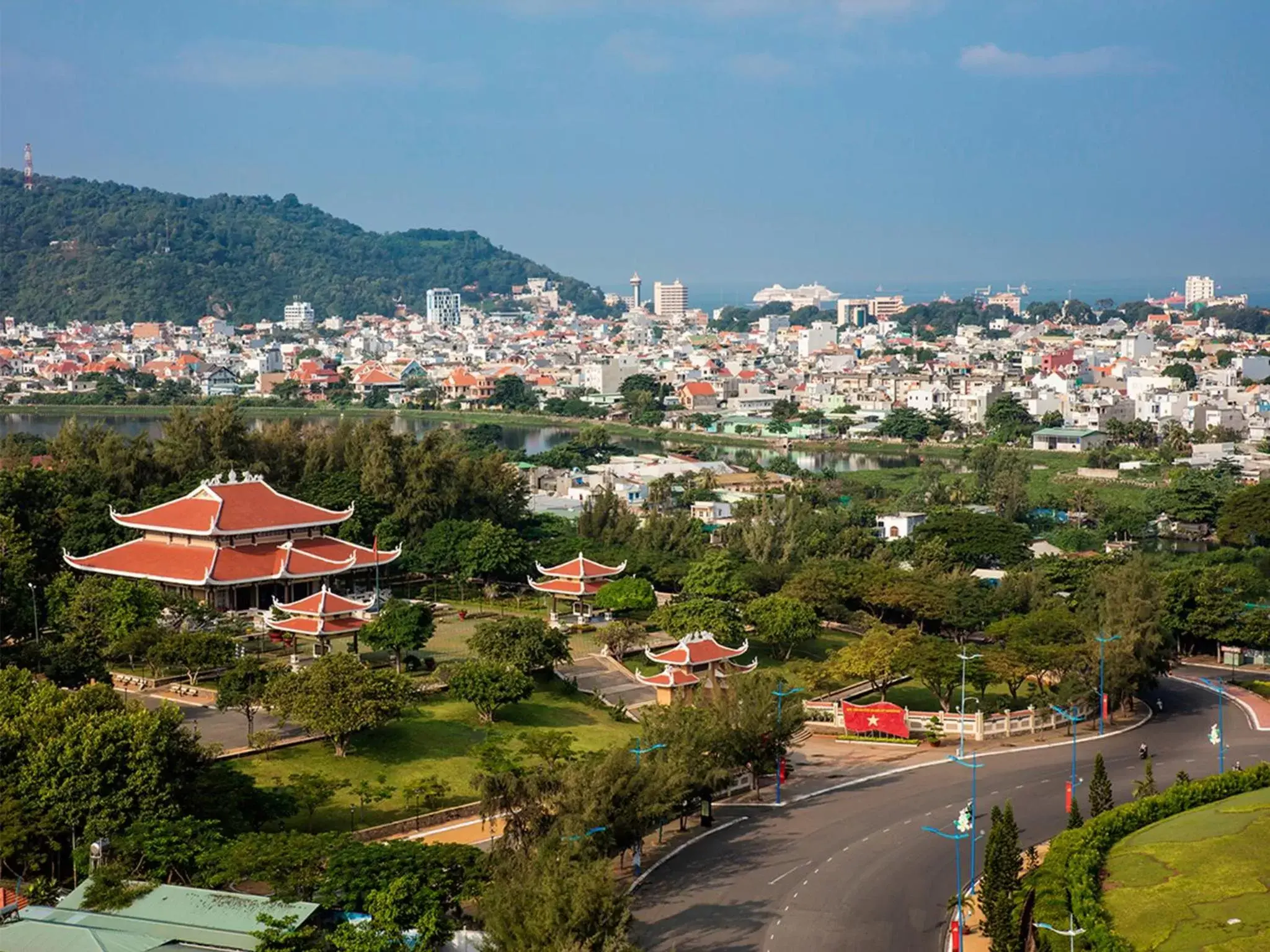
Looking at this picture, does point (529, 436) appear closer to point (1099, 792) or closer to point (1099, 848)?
point (1099, 792)

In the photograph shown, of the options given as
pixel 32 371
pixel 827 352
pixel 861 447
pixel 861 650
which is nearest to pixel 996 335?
pixel 827 352

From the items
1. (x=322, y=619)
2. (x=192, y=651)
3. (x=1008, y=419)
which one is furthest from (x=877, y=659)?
(x=1008, y=419)

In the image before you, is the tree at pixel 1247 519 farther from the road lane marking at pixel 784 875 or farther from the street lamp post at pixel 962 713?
the road lane marking at pixel 784 875

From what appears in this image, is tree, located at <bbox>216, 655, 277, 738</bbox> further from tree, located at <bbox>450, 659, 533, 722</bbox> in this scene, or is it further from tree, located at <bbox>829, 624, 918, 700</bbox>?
tree, located at <bbox>829, 624, 918, 700</bbox>

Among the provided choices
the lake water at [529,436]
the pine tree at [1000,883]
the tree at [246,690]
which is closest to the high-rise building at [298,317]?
the lake water at [529,436]

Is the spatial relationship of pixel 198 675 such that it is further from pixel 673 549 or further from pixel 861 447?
pixel 861 447

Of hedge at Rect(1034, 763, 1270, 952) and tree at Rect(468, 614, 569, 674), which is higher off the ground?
tree at Rect(468, 614, 569, 674)

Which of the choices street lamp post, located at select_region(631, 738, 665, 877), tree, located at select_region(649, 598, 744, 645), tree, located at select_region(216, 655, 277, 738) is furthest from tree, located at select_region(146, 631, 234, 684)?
tree, located at select_region(649, 598, 744, 645)
